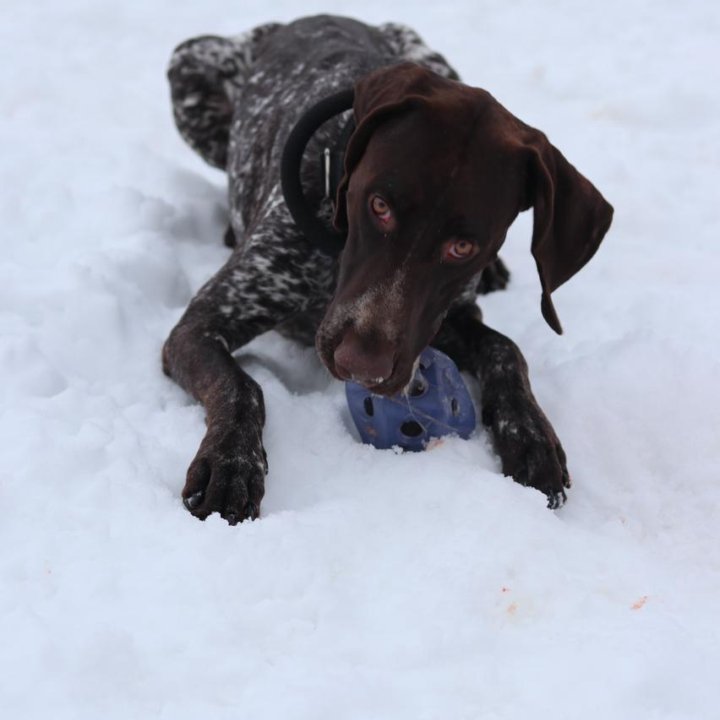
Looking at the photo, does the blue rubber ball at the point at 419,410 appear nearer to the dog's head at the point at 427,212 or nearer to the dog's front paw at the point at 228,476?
the dog's head at the point at 427,212

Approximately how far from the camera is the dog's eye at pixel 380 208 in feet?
8.75

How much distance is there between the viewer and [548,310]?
298 cm

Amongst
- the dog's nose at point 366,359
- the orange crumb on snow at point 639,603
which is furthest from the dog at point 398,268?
the orange crumb on snow at point 639,603

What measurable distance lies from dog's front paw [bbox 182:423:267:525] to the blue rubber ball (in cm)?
34

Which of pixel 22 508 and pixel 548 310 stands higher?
pixel 548 310

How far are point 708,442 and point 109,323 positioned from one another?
1936mm

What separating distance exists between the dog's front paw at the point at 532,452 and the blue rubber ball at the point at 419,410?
11 cm

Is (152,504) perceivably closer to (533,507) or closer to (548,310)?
(533,507)

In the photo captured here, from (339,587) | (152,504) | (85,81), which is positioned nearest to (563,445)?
(339,587)

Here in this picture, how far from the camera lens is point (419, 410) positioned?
298 cm

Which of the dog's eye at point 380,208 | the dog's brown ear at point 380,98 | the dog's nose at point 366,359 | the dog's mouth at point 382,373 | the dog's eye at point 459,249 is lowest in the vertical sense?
the dog's mouth at point 382,373

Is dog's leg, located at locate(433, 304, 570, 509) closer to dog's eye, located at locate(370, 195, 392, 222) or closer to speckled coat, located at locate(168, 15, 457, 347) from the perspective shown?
speckled coat, located at locate(168, 15, 457, 347)

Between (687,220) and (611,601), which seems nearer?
(611,601)

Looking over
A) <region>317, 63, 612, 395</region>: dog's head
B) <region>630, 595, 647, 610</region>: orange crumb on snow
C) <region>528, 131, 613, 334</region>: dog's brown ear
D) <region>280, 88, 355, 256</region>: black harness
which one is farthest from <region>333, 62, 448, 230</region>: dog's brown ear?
<region>630, 595, 647, 610</region>: orange crumb on snow
